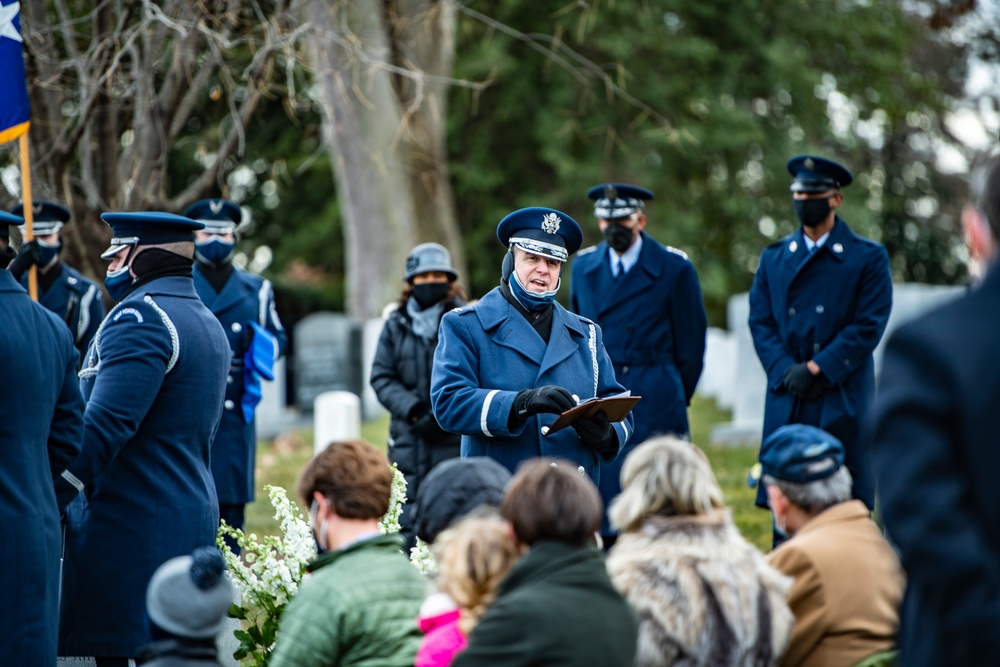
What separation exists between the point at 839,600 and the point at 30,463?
259cm

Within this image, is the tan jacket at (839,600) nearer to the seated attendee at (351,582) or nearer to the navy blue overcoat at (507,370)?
the seated attendee at (351,582)

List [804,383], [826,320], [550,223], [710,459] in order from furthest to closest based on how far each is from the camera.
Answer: [710,459] → [826,320] → [804,383] → [550,223]

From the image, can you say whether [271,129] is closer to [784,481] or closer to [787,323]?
[787,323]

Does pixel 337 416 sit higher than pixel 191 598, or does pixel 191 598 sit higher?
pixel 337 416

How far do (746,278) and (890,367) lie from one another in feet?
79.3

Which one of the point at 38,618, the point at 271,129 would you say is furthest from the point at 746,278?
the point at 38,618

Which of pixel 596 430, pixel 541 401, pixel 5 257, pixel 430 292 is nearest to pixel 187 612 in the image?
pixel 5 257

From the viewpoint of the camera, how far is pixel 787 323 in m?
7.79

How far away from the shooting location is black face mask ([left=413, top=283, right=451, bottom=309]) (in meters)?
7.71

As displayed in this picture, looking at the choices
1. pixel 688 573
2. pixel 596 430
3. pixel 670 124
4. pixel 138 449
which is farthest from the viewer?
pixel 670 124

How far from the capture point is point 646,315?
8039 millimetres

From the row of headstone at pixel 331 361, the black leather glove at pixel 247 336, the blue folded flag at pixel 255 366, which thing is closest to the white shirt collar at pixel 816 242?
the blue folded flag at pixel 255 366

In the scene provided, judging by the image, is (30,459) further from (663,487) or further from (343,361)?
(343,361)

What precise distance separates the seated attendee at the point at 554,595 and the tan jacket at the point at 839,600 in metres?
0.69
